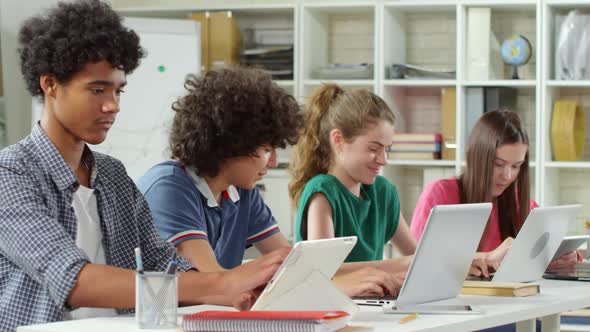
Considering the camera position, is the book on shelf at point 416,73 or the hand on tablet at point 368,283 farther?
the book on shelf at point 416,73

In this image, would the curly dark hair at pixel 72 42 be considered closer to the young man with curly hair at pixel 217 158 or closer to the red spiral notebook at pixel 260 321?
the young man with curly hair at pixel 217 158

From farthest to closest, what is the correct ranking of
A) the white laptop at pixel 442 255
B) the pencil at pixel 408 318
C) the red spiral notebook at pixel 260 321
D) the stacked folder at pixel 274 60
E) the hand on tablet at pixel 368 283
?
Result: 1. the stacked folder at pixel 274 60
2. the hand on tablet at pixel 368 283
3. the white laptop at pixel 442 255
4. the pencil at pixel 408 318
5. the red spiral notebook at pixel 260 321

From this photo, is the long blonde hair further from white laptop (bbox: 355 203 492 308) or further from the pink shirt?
white laptop (bbox: 355 203 492 308)

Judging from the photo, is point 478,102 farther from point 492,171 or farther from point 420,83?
point 492,171

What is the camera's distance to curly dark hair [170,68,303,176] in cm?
245

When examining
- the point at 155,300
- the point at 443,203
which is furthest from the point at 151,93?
the point at 155,300

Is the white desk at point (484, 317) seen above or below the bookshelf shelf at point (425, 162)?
below

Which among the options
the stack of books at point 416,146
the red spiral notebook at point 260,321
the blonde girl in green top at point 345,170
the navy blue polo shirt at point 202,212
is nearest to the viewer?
the red spiral notebook at point 260,321

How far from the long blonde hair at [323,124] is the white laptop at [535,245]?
2.01ft

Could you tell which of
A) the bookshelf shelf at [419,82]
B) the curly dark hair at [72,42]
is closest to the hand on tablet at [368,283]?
the curly dark hair at [72,42]

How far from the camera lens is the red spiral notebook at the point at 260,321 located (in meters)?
1.59

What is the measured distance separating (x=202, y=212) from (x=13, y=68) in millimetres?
2886

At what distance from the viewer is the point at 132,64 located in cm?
206

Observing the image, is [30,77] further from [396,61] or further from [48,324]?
[396,61]
